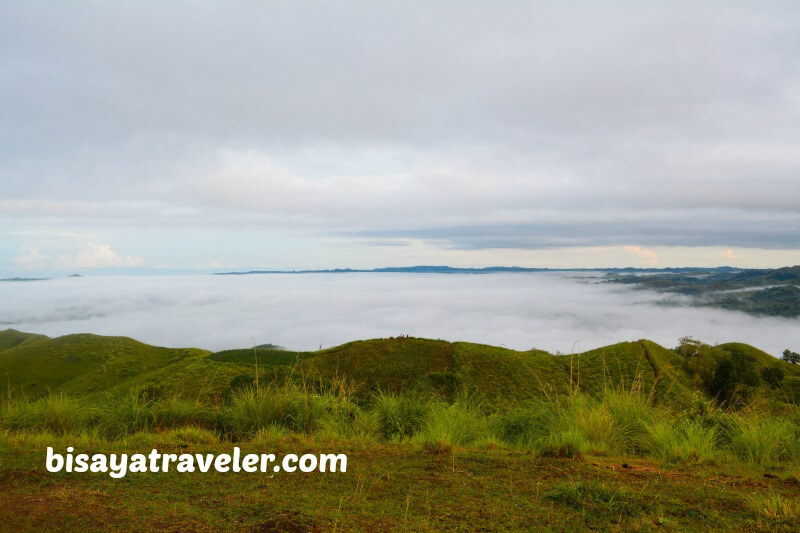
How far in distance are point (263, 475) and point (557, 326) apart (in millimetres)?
176067

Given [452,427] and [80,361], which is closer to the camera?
[452,427]

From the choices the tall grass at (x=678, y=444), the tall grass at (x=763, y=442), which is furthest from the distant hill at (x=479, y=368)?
the tall grass at (x=678, y=444)

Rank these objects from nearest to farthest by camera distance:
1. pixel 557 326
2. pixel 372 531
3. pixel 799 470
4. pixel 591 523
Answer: pixel 372 531, pixel 591 523, pixel 799 470, pixel 557 326

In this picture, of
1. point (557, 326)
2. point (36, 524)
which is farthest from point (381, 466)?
point (557, 326)

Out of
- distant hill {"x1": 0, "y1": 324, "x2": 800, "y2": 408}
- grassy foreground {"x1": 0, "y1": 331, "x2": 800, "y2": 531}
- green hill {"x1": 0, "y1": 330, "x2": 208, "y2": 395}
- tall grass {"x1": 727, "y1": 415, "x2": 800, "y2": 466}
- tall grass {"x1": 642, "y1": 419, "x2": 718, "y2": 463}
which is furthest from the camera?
green hill {"x1": 0, "y1": 330, "x2": 208, "y2": 395}

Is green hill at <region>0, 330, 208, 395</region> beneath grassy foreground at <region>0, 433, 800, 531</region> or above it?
beneath

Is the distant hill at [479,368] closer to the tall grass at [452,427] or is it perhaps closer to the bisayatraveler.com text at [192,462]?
the tall grass at [452,427]

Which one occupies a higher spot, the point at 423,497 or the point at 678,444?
the point at 423,497

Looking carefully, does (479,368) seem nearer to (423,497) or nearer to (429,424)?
(429,424)

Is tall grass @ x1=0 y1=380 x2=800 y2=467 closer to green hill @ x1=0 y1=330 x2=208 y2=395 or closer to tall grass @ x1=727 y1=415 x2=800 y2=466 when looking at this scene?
tall grass @ x1=727 y1=415 x2=800 y2=466

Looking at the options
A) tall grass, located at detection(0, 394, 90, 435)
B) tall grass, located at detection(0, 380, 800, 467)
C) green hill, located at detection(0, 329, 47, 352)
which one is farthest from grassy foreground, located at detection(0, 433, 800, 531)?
green hill, located at detection(0, 329, 47, 352)

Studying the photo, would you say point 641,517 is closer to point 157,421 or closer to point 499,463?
point 499,463

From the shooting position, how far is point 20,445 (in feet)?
20.3

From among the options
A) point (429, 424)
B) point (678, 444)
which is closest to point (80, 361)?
point (429, 424)
